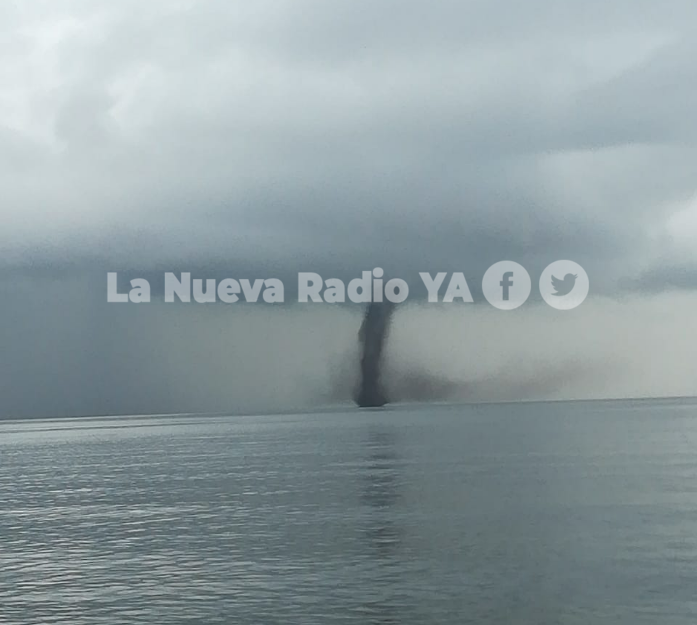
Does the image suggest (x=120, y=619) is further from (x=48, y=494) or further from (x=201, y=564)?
(x=48, y=494)

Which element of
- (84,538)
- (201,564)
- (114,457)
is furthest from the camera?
(114,457)

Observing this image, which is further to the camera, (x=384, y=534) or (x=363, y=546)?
(x=384, y=534)

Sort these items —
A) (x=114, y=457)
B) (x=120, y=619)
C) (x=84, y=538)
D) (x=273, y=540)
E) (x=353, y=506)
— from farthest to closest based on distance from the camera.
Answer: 1. (x=114, y=457)
2. (x=353, y=506)
3. (x=84, y=538)
4. (x=273, y=540)
5. (x=120, y=619)

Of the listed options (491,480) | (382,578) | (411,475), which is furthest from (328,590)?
(411,475)

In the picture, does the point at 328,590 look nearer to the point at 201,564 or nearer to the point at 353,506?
the point at 201,564

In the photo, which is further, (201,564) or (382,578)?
(201,564)

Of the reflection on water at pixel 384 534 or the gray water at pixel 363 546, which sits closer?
the reflection on water at pixel 384 534

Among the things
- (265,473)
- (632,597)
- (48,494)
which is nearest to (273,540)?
(632,597)

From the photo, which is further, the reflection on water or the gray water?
the gray water
